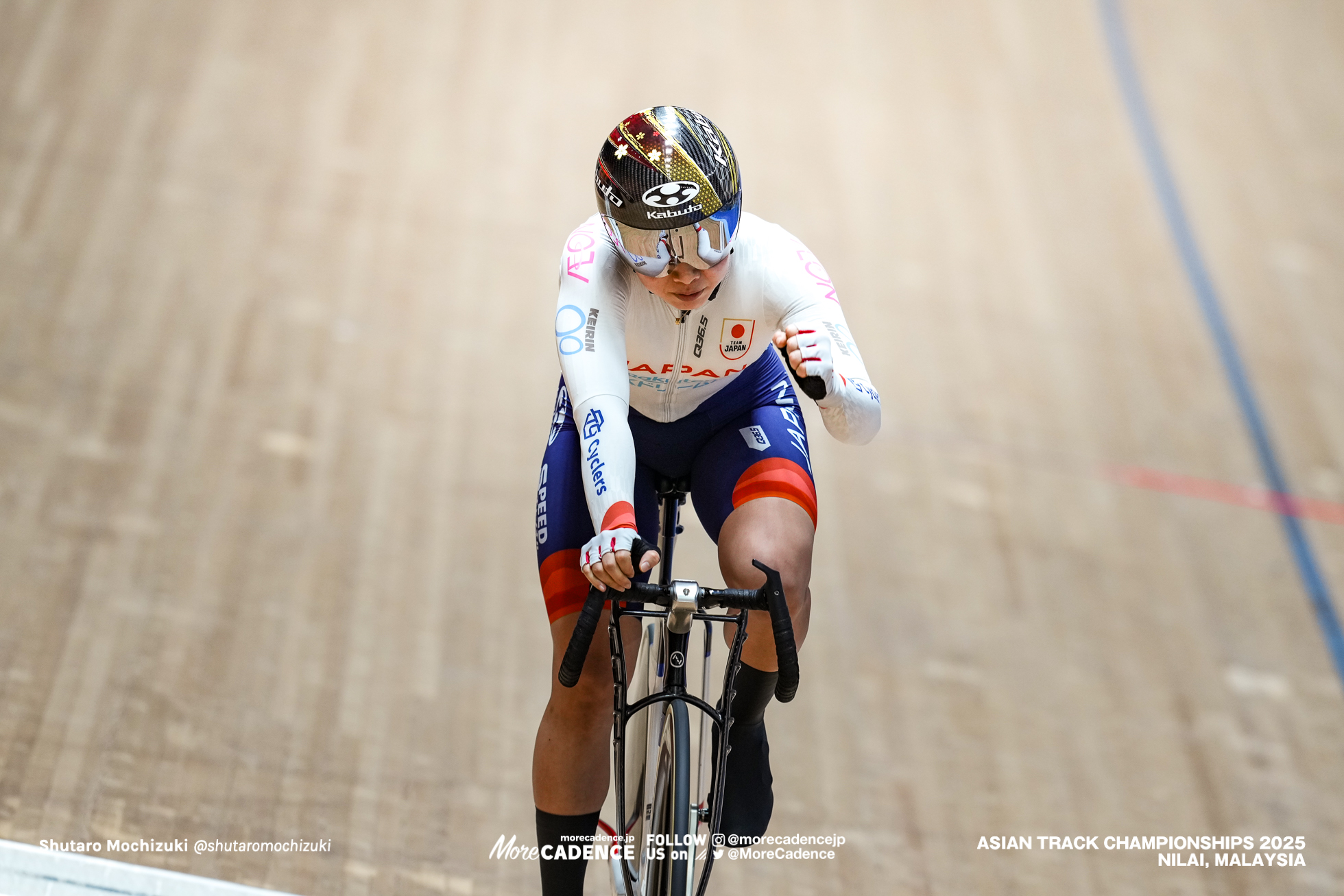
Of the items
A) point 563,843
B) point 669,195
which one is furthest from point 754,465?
point 563,843

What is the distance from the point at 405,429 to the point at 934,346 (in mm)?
2146

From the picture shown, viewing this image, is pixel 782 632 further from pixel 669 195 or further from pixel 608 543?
pixel 669 195

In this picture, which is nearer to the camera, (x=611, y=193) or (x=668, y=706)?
(x=611, y=193)

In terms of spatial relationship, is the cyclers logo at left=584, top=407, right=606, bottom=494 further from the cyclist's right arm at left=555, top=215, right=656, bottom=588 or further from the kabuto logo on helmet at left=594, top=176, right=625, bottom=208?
the kabuto logo on helmet at left=594, top=176, right=625, bottom=208

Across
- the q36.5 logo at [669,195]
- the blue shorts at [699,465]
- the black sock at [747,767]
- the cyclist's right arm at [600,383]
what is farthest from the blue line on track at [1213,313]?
the q36.5 logo at [669,195]

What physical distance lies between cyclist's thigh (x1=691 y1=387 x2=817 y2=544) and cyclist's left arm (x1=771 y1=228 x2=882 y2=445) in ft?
0.64

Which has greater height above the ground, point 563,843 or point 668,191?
point 668,191

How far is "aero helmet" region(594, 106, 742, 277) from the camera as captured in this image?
6.83 ft

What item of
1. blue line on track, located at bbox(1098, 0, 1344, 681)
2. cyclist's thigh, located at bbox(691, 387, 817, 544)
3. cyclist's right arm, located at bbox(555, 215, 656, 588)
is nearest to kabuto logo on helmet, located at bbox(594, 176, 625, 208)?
cyclist's right arm, located at bbox(555, 215, 656, 588)

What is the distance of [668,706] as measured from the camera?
2.35 m

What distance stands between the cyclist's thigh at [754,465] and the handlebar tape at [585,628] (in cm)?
41

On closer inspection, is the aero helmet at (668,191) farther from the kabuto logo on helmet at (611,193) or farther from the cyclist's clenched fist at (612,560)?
the cyclist's clenched fist at (612,560)

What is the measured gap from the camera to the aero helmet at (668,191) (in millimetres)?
2082

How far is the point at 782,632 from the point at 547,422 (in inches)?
104
